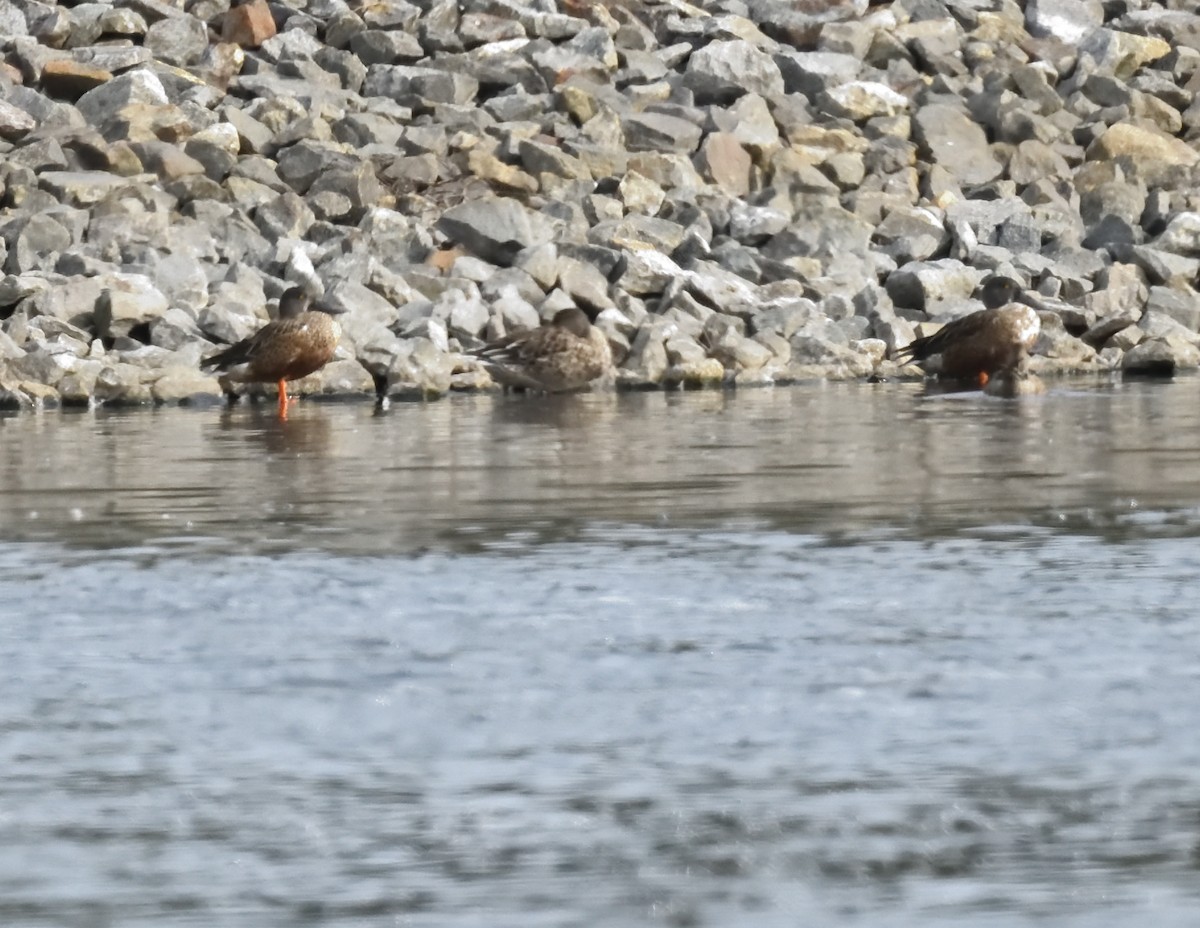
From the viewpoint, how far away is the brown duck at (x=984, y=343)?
1975 centimetres

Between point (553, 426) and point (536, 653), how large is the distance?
934cm

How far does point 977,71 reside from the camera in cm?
3294

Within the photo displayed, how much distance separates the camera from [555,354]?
2009 centimetres

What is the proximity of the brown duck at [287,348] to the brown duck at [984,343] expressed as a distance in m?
4.86

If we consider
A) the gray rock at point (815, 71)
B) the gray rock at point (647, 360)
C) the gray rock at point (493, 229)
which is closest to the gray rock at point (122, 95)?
the gray rock at point (493, 229)

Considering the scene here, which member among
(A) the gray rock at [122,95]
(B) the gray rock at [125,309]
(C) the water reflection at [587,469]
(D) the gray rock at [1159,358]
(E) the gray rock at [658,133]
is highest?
(A) the gray rock at [122,95]

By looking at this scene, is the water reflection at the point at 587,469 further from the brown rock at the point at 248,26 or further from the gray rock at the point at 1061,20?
the gray rock at the point at 1061,20

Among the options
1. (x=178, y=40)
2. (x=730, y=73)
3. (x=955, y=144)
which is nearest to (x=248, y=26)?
(x=178, y=40)

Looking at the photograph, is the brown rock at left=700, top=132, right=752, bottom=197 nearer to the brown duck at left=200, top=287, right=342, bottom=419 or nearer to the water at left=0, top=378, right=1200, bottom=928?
the brown duck at left=200, top=287, right=342, bottom=419

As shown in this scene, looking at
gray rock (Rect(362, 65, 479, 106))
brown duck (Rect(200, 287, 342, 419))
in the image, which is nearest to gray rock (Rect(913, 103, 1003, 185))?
gray rock (Rect(362, 65, 479, 106))

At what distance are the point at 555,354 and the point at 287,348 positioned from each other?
7.89 feet

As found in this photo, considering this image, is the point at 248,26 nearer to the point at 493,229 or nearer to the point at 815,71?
the point at 815,71

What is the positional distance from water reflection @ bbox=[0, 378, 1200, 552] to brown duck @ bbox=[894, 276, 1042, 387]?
4.74 feet

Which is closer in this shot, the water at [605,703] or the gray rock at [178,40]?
the water at [605,703]
